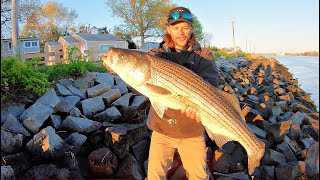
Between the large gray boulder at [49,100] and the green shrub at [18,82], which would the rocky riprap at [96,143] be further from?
the green shrub at [18,82]

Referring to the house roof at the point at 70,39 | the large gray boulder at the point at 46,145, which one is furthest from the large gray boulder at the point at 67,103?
the house roof at the point at 70,39

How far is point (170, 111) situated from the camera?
3613 millimetres

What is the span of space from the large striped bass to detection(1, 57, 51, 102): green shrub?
10.2 ft

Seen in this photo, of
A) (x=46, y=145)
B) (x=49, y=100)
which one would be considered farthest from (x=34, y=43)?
(x=46, y=145)

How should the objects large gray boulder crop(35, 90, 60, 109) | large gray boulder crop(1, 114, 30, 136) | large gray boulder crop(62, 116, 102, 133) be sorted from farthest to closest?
large gray boulder crop(35, 90, 60, 109) < large gray boulder crop(62, 116, 102, 133) < large gray boulder crop(1, 114, 30, 136)

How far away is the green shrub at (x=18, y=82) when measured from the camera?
575cm

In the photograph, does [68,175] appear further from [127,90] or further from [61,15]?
[61,15]

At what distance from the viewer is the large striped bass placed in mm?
3332

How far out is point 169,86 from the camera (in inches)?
131

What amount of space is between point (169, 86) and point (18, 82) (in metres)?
3.72

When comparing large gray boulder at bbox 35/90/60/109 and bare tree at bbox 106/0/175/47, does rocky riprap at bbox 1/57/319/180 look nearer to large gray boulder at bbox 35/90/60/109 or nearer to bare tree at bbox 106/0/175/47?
large gray boulder at bbox 35/90/60/109

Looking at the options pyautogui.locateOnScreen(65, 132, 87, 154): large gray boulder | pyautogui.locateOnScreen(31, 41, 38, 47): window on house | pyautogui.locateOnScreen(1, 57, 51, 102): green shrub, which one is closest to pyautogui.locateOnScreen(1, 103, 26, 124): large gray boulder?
pyautogui.locateOnScreen(1, 57, 51, 102): green shrub

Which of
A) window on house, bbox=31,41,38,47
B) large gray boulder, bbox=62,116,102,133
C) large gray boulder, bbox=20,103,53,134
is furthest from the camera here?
window on house, bbox=31,41,38,47

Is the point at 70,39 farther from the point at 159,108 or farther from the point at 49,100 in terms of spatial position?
the point at 159,108
